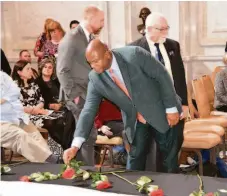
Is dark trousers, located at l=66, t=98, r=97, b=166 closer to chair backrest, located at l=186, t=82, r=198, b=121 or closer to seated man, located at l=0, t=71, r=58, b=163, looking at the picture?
seated man, located at l=0, t=71, r=58, b=163

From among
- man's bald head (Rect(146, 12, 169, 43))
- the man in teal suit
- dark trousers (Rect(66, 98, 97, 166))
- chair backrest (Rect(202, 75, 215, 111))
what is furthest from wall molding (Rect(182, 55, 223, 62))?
dark trousers (Rect(66, 98, 97, 166))

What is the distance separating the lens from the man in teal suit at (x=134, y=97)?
2383 mm

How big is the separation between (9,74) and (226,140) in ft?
5.15

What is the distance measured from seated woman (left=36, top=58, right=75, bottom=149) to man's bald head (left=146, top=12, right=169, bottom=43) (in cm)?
72

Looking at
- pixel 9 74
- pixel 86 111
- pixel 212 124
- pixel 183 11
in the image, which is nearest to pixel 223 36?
pixel 183 11

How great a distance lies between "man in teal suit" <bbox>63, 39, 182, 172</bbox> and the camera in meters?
2.38

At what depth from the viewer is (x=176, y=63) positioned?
269cm

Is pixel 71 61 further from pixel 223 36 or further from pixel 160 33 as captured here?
pixel 223 36

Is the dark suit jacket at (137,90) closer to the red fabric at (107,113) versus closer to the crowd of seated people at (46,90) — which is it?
the red fabric at (107,113)

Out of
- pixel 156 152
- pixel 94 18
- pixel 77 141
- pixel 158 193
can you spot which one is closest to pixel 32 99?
pixel 94 18

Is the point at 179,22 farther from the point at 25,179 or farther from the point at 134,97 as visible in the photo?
the point at 25,179

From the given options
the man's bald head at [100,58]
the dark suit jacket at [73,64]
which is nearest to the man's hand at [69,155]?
the man's bald head at [100,58]

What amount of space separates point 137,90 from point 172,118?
259 mm

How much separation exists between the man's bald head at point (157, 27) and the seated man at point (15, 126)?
1.10m
